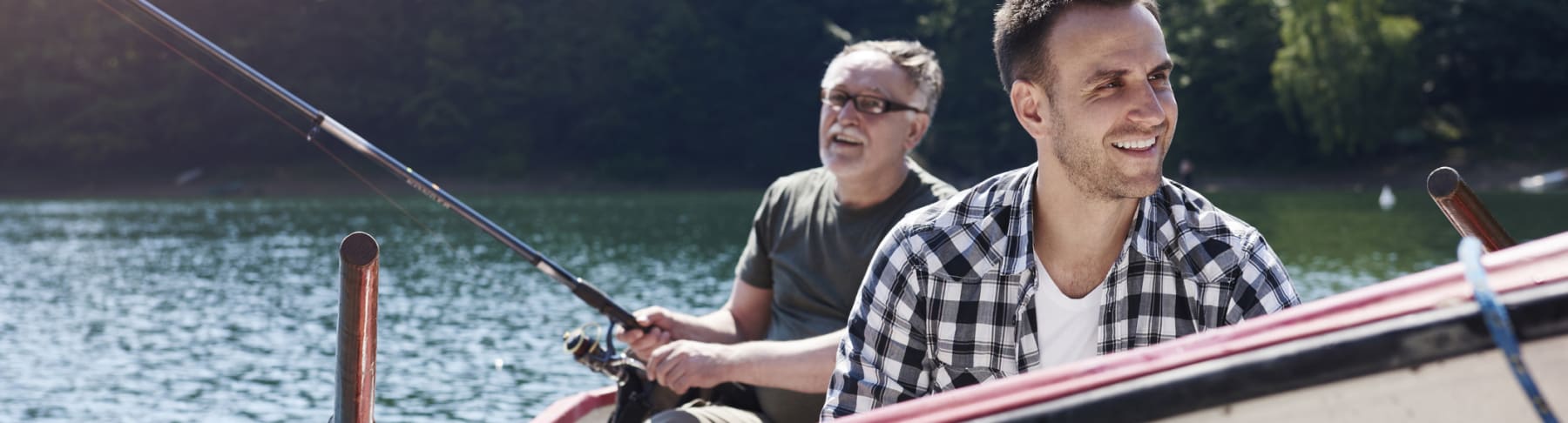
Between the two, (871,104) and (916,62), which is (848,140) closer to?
(871,104)

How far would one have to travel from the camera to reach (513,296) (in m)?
16.7

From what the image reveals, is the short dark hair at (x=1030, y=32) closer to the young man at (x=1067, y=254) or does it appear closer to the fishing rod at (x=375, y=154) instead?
the young man at (x=1067, y=254)

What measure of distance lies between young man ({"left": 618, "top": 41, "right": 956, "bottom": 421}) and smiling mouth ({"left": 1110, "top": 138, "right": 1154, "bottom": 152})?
139 centimetres

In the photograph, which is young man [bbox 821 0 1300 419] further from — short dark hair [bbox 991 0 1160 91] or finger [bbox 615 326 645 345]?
finger [bbox 615 326 645 345]

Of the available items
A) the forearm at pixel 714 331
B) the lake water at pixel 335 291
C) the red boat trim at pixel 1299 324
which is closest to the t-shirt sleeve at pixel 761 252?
the forearm at pixel 714 331

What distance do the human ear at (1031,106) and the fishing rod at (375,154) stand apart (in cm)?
211

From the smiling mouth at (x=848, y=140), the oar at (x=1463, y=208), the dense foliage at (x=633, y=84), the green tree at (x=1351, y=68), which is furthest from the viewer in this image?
the dense foliage at (x=633, y=84)

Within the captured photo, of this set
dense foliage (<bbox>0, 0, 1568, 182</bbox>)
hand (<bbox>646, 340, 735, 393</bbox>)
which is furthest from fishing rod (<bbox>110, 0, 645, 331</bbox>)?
dense foliage (<bbox>0, 0, 1568, 182</bbox>)

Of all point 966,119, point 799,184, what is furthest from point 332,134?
point 966,119

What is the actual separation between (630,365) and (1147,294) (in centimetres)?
215

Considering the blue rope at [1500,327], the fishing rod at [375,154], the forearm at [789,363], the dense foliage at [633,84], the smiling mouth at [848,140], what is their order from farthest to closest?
1. the dense foliage at [633,84]
2. the fishing rod at [375,154]
3. the smiling mouth at [848,140]
4. the forearm at [789,363]
5. the blue rope at [1500,327]

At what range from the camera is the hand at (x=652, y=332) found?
4.01 metres

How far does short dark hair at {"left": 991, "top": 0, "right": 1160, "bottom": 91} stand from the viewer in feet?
6.64

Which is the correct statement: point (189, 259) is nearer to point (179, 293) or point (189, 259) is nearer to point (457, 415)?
point (179, 293)
